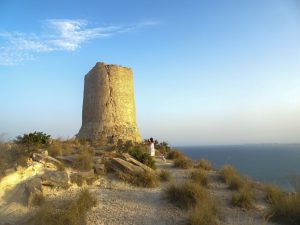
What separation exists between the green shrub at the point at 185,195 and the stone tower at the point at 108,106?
9879 millimetres

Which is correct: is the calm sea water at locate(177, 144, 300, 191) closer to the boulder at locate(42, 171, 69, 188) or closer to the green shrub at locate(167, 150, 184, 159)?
the green shrub at locate(167, 150, 184, 159)

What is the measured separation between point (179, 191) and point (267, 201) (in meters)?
3.37

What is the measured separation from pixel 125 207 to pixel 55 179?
8.24 feet

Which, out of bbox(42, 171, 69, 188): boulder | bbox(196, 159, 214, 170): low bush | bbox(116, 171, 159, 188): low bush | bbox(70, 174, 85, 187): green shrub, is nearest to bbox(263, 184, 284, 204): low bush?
bbox(116, 171, 159, 188): low bush

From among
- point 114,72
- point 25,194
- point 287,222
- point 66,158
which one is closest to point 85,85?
point 114,72

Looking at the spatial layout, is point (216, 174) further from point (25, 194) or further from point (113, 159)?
point (25, 194)

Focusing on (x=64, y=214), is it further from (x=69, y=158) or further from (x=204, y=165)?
(x=204, y=165)

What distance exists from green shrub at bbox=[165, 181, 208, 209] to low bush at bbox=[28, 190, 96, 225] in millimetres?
2716

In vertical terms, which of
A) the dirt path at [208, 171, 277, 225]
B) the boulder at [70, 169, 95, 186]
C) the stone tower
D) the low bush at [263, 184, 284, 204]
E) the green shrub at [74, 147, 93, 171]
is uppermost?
the stone tower

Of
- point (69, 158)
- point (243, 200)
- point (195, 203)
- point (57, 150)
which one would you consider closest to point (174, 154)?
point (57, 150)

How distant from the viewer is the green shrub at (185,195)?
991 cm

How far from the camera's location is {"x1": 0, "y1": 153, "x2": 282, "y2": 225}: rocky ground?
28.4ft

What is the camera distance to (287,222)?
937 centimetres

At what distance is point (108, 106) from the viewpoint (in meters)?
20.7
